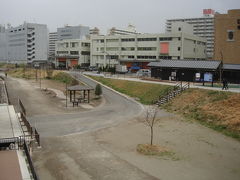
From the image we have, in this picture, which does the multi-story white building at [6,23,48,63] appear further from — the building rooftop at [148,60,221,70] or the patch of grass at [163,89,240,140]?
the patch of grass at [163,89,240,140]

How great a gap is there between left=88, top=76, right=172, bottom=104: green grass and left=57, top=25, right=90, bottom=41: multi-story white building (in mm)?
129677

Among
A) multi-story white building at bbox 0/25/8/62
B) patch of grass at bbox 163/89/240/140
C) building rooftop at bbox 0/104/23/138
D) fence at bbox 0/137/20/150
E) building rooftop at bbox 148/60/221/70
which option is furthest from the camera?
multi-story white building at bbox 0/25/8/62

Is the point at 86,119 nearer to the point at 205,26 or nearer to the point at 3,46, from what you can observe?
the point at 205,26

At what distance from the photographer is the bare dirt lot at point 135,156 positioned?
18.6 meters

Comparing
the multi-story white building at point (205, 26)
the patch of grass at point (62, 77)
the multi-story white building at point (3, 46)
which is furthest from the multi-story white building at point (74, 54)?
the multi-story white building at point (3, 46)

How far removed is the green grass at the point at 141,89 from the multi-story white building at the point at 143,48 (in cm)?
3121

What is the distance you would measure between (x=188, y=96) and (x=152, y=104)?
17.6 ft

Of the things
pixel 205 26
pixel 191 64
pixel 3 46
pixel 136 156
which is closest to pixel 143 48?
pixel 191 64

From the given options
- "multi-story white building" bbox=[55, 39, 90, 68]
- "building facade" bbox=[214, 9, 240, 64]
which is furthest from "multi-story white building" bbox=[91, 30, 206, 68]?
"building facade" bbox=[214, 9, 240, 64]

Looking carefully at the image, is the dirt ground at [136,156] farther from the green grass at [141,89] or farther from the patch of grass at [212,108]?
the green grass at [141,89]

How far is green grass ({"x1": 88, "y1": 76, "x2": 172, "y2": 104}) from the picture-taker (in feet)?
150

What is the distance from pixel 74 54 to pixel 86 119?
89073mm

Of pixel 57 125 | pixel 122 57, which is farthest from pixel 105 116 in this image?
pixel 122 57

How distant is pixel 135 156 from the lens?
859 inches
